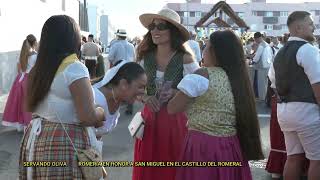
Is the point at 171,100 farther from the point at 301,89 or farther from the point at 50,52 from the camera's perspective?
the point at 301,89

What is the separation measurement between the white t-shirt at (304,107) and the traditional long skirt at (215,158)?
1.15m

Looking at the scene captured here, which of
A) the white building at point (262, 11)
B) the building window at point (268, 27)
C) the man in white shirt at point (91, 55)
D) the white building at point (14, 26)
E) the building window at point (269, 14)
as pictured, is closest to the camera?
the man in white shirt at point (91, 55)

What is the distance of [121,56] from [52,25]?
29.2ft

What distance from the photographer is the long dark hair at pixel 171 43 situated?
4.19m

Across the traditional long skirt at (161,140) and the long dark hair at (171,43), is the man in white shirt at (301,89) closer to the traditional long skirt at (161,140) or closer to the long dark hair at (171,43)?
the long dark hair at (171,43)

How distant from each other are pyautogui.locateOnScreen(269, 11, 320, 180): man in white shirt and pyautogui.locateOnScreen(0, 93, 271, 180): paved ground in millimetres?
1515

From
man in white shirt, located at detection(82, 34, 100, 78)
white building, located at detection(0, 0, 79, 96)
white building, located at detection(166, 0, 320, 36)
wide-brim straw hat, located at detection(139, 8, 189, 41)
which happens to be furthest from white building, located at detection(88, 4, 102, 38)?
white building, located at detection(166, 0, 320, 36)

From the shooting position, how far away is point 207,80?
3.25m

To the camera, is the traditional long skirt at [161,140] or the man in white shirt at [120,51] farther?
the man in white shirt at [120,51]

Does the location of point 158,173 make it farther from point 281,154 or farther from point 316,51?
point 281,154

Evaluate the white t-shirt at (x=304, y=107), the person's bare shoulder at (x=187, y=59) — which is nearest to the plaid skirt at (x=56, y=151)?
the person's bare shoulder at (x=187, y=59)

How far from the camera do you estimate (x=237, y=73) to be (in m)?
3.29

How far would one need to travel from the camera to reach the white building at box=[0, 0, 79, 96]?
15.3 m

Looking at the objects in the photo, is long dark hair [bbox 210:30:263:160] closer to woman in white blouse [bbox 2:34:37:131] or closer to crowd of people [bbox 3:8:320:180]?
crowd of people [bbox 3:8:320:180]
